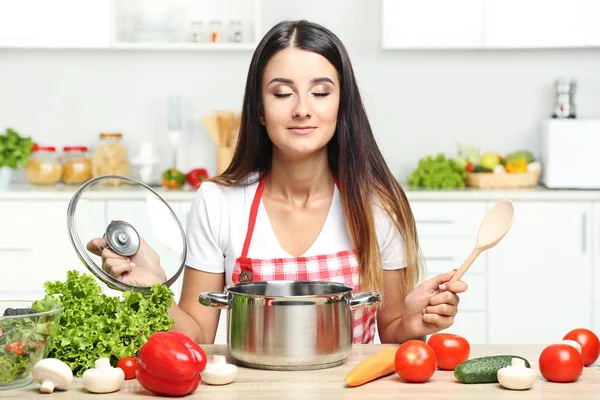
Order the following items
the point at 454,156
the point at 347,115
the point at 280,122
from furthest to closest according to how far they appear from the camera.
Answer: the point at 454,156, the point at 347,115, the point at 280,122

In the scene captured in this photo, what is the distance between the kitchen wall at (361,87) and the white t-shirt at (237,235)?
2.39 meters

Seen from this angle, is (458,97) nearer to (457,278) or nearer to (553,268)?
(553,268)

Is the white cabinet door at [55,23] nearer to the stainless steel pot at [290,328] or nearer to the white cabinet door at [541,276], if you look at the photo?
the white cabinet door at [541,276]

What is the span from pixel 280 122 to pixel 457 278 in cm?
54

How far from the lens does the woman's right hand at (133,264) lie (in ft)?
5.23

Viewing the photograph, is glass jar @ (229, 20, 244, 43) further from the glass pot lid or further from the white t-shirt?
the glass pot lid

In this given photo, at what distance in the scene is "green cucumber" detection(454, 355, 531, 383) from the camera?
4.56ft

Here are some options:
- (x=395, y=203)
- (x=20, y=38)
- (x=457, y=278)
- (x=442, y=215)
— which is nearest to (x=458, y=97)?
(x=442, y=215)

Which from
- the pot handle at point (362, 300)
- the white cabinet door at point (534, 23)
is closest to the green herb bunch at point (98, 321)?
the pot handle at point (362, 300)

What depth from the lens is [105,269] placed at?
5.21 ft

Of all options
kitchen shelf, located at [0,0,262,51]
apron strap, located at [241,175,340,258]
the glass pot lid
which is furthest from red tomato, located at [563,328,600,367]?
kitchen shelf, located at [0,0,262,51]

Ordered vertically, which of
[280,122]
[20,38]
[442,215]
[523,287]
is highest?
[20,38]

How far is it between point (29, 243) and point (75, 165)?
1.53 ft

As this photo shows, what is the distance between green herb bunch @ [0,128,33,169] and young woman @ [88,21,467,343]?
2303 mm
